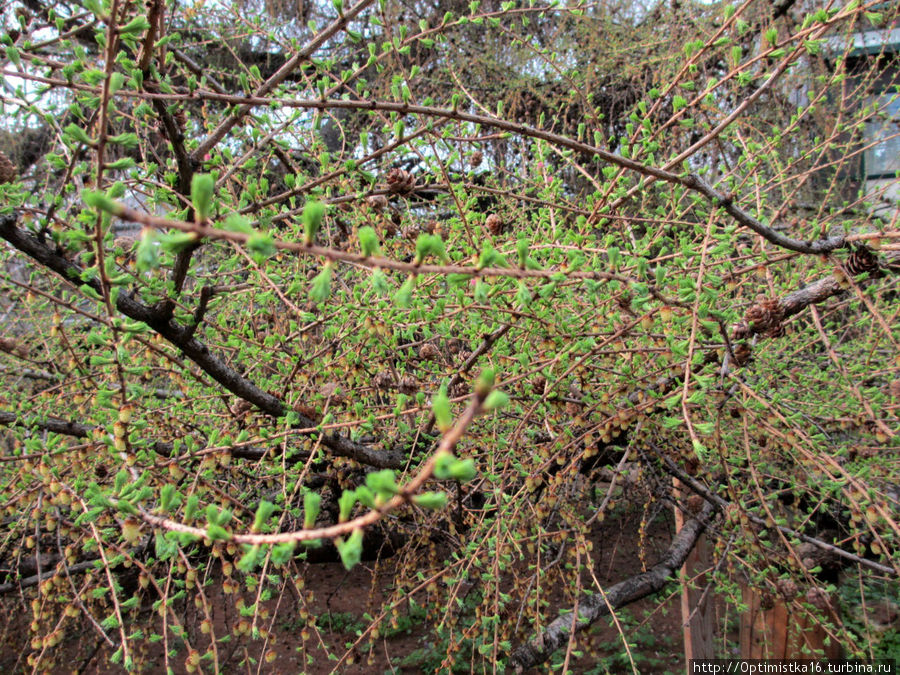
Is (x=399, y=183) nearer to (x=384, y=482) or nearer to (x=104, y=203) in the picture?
(x=104, y=203)

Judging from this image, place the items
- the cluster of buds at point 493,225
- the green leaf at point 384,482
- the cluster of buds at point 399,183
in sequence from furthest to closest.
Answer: the cluster of buds at point 493,225
the cluster of buds at point 399,183
the green leaf at point 384,482

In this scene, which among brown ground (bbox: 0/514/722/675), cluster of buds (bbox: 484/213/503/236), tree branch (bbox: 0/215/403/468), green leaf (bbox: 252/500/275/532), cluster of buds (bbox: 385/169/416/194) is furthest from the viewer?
brown ground (bbox: 0/514/722/675)

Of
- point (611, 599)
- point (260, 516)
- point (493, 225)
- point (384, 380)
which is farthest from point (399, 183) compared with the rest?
point (611, 599)

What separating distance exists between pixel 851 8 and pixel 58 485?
2.01 meters

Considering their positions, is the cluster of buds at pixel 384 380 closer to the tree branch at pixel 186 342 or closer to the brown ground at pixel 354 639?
the tree branch at pixel 186 342

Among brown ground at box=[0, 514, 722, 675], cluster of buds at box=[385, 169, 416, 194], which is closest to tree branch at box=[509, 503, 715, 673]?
brown ground at box=[0, 514, 722, 675]

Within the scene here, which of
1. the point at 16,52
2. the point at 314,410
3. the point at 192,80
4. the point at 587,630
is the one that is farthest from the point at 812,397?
the point at 16,52

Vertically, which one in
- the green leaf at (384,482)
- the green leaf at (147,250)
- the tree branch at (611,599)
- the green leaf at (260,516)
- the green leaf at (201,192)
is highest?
the green leaf at (201,192)

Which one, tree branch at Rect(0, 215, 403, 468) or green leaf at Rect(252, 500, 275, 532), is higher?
tree branch at Rect(0, 215, 403, 468)

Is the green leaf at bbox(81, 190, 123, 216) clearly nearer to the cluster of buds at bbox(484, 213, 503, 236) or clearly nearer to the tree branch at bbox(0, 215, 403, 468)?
the tree branch at bbox(0, 215, 403, 468)

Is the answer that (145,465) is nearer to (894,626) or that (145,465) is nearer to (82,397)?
(82,397)

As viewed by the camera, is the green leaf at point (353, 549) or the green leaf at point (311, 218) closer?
the green leaf at point (353, 549)

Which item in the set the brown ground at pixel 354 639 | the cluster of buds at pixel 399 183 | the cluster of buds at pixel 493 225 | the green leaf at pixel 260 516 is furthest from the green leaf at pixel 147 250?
the brown ground at pixel 354 639

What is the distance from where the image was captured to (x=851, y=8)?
3.64ft
